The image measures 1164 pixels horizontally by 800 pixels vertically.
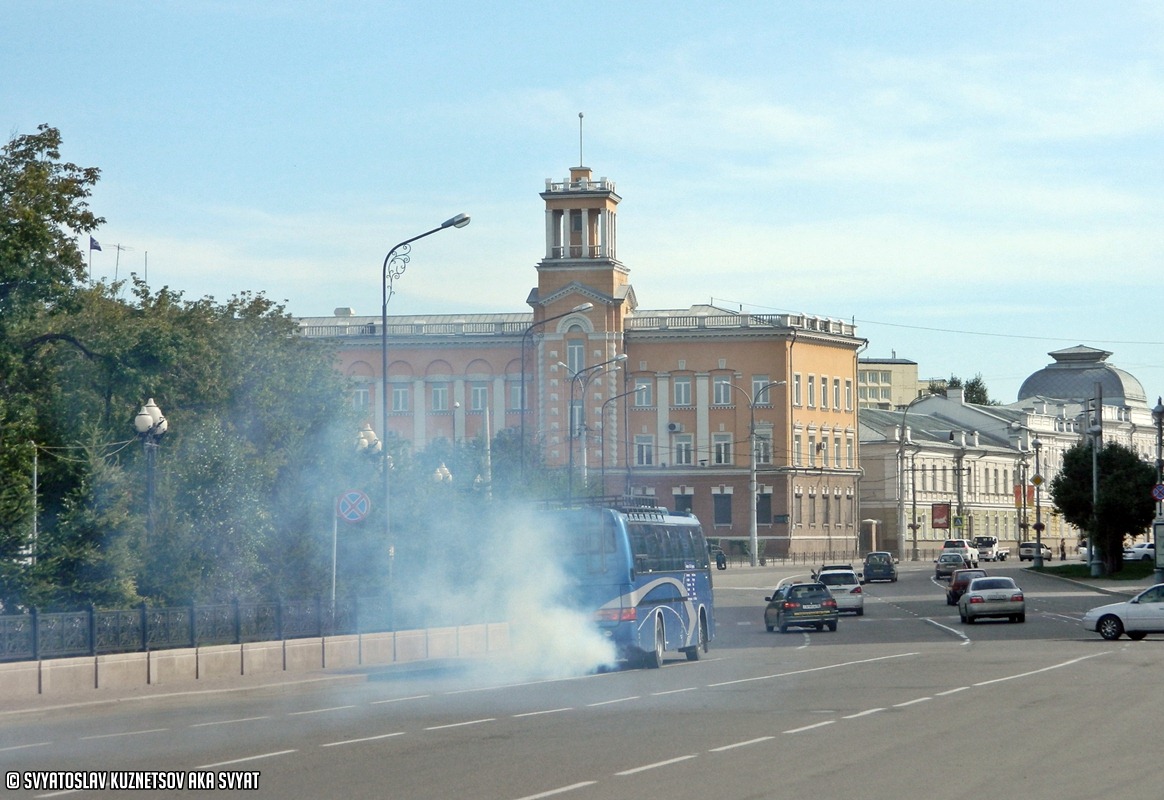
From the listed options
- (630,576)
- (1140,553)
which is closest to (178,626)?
(630,576)

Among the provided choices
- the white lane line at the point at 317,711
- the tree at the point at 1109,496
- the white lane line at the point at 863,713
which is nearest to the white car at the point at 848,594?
the tree at the point at 1109,496

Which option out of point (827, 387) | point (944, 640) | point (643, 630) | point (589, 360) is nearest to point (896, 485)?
point (827, 387)

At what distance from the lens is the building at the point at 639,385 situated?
112625 millimetres

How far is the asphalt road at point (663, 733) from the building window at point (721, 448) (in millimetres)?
82583

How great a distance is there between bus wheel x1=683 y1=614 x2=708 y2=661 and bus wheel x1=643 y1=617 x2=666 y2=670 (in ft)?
7.75

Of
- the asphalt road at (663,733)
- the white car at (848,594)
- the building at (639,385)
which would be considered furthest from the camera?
the building at (639,385)

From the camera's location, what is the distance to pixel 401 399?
394ft

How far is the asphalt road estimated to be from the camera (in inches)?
575

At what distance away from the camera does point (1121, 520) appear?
85.2 metres

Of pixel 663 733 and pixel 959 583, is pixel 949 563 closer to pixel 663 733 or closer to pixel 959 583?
pixel 959 583

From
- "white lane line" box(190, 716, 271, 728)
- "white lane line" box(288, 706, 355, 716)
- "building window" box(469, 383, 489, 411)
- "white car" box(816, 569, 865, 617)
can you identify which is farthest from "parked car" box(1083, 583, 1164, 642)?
"building window" box(469, 383, 489, 411)

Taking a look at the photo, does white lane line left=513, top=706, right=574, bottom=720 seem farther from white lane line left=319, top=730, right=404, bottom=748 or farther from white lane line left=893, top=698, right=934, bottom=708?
white lane line left=893, top=698, right=934, bottom=708

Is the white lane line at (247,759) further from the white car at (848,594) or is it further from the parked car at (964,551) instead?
the parked car at (964,551)

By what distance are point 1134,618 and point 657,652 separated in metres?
13.8
